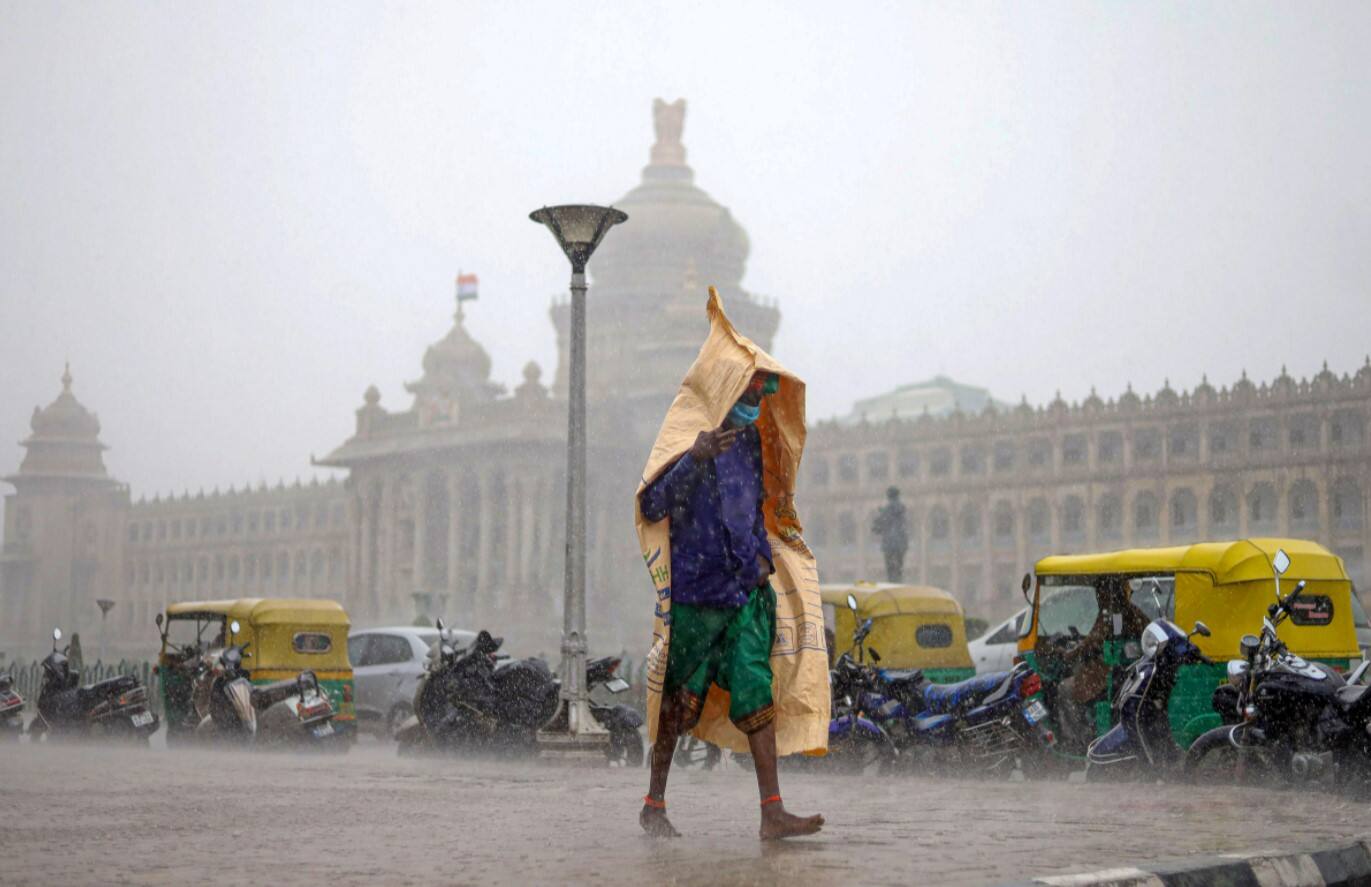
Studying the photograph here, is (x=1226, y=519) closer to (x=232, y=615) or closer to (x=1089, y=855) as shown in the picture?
(x=232, y=615)

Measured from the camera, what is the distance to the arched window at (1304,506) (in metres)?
43.5

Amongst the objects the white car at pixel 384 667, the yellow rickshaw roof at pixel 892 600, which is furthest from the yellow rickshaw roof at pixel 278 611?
the yellow rickshaw roof at pixel 892 600

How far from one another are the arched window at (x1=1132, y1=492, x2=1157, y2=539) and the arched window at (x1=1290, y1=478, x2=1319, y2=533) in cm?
396

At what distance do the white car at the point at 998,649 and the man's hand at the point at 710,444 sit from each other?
1062 cm

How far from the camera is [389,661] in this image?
54.4 ft

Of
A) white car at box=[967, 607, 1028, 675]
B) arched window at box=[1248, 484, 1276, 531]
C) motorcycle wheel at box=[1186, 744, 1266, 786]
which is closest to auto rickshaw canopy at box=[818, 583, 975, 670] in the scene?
white car at box=[967, 607, 1028, 675]

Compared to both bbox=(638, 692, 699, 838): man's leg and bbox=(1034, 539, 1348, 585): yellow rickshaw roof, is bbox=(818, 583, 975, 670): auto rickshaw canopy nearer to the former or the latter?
bbox=(1034, 539, 1348, 585): yellow rickshaw roof

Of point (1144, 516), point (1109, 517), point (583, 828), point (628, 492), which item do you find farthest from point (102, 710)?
point (628, 492)

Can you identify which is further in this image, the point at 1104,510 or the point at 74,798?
the point at 1104,510

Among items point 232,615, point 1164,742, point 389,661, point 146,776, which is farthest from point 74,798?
point 389,661

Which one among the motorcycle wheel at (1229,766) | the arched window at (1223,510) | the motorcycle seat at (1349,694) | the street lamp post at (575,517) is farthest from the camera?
the arched window at (1223,510)

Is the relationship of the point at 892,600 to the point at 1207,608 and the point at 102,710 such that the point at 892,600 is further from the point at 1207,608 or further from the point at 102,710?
the point at 102,710

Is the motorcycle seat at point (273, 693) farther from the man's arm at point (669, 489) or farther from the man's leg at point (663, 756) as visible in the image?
the man's arm at point (669, 489)

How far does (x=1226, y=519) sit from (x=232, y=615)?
3687 cm
